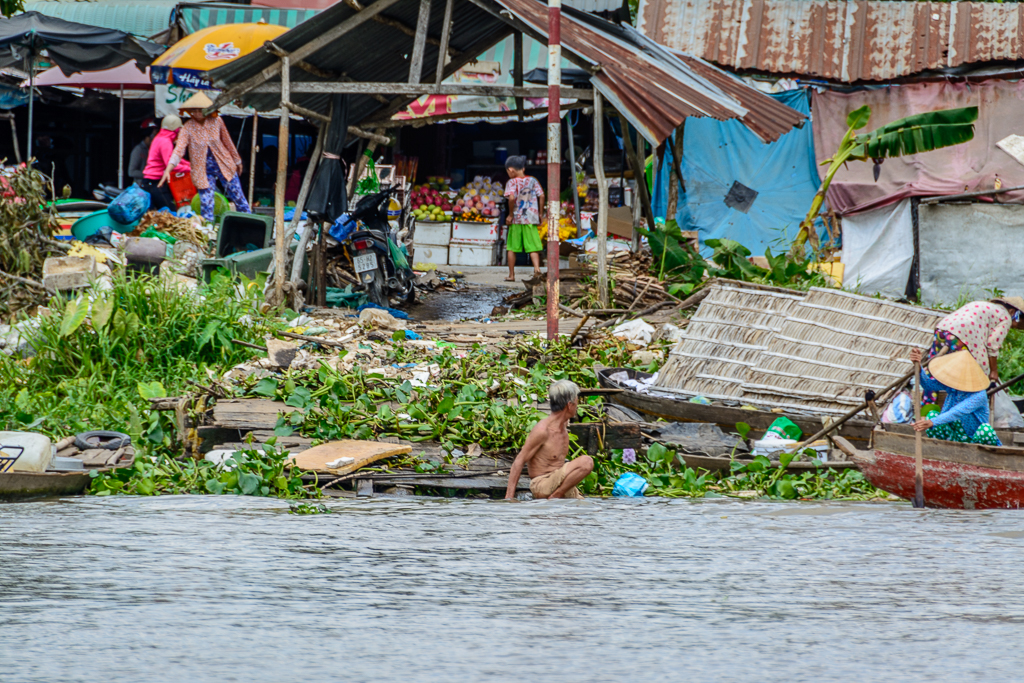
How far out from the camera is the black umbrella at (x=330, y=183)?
11.0m

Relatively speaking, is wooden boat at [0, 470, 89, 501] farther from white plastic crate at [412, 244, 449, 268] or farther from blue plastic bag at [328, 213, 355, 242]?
white plastic crate at [412, 244, 449, 268]

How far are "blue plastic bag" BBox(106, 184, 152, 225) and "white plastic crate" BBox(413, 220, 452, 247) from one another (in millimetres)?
5896

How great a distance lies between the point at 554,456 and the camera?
6.09 metres

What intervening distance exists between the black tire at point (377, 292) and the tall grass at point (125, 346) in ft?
10.1

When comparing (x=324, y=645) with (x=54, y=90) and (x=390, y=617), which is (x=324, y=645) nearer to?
(x=390, y=617)

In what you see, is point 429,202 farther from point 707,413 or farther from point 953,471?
point 953,471

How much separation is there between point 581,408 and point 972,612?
4162mm

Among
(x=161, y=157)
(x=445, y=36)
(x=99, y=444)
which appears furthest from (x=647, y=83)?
(x=161, y=157)

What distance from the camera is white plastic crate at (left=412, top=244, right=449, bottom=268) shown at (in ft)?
58.2

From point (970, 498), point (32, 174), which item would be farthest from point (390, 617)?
point (32, 174)

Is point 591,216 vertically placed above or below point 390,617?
above

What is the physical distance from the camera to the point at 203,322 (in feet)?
28.6

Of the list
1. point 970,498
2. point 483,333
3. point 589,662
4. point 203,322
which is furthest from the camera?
point 483,333

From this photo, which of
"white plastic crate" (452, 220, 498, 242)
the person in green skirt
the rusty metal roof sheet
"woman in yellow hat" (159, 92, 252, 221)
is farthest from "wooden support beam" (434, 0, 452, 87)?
"white plastic crate" (452, 220, 498, 242)
